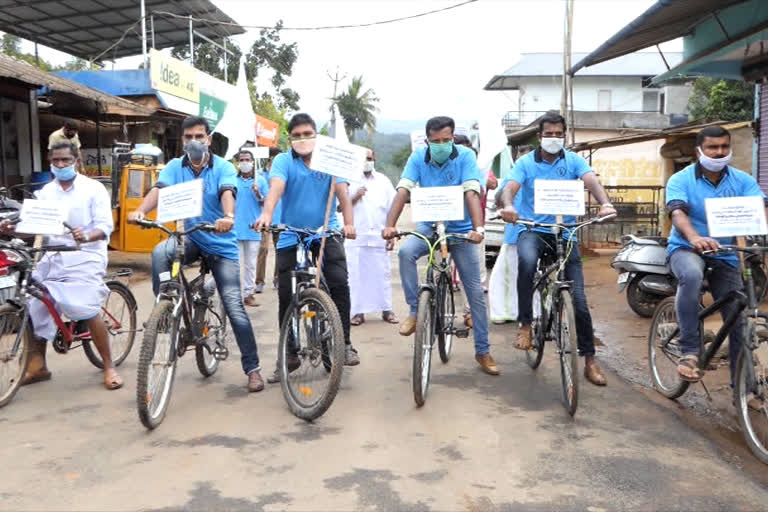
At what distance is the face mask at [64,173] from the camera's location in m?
5.26

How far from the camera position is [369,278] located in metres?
8.12

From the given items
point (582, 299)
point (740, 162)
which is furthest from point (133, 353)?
point (740, 162)

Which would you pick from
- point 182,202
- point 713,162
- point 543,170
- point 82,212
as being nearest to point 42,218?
point 82,212

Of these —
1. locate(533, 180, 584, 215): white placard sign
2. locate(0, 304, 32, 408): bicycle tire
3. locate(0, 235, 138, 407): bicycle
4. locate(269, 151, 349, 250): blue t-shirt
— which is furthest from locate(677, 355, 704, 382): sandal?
locate(0, 304, 32, 408): bicycle tire

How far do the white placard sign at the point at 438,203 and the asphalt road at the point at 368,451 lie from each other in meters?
1.32

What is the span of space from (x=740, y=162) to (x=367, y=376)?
9.83 m

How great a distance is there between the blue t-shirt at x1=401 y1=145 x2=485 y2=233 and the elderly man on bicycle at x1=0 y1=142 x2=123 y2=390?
238cm

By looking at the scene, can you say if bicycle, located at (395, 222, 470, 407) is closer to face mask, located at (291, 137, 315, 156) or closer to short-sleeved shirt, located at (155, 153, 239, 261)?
face mask, located at (291, 137, 315, 156)

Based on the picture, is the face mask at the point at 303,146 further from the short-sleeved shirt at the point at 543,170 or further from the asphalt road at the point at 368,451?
the asphalt road at the point at 368,451

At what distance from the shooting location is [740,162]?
1277 cm

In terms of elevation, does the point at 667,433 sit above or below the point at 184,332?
below

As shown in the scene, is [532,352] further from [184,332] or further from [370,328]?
[184,332]

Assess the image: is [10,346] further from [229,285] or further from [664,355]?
[664,355]

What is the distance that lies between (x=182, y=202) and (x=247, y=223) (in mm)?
4319
